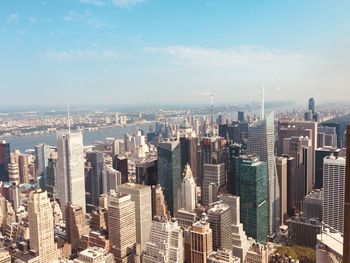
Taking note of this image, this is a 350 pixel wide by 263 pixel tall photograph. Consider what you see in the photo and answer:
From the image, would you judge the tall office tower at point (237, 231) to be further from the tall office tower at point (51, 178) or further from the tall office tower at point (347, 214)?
the tall office tower at point (347, 214)

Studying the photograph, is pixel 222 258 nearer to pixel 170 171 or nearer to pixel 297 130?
pixel 170 171

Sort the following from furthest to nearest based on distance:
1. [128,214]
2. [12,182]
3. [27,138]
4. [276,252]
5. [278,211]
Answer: [12,182], [27,138], [278,211], [128,214], [276,252]

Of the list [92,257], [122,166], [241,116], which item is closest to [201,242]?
[92,257]

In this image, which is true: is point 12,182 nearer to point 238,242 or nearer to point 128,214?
point 128,214

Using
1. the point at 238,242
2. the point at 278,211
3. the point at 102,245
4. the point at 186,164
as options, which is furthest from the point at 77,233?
the point at 278,211

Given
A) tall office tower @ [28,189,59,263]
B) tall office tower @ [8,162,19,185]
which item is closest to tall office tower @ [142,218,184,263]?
tall office tower @ [28,189,59,263]

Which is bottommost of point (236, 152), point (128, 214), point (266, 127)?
point (128, 214)
